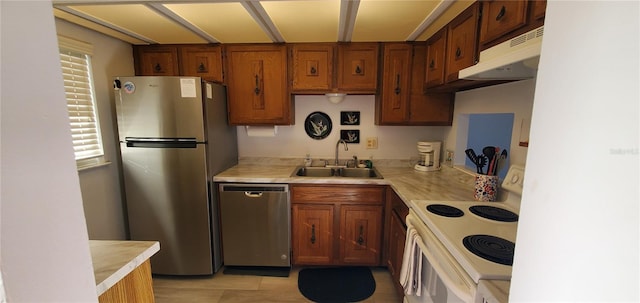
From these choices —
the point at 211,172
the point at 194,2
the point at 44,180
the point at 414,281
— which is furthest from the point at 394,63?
the point at 44,180

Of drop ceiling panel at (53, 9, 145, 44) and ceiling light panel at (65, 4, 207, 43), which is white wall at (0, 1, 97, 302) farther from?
drop ceiling panel at (53, 9, 145, 44)

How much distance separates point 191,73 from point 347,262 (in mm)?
2281

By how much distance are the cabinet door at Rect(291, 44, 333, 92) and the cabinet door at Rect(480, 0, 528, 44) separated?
47.9 inches

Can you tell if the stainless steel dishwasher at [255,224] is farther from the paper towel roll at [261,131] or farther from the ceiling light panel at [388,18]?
the ceiling light panel at [388,18]

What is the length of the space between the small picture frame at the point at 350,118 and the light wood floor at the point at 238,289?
4.79ft

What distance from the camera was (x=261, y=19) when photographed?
5.45 ft

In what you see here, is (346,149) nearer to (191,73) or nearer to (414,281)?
(414,281)

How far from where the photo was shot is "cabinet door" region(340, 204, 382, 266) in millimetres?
2096

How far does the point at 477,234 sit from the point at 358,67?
5.44 ft

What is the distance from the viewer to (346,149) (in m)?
2.60

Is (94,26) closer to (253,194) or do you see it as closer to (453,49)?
(253,194)

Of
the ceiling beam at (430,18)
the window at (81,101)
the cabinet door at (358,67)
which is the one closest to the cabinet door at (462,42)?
the ceiling beam at (430,18)

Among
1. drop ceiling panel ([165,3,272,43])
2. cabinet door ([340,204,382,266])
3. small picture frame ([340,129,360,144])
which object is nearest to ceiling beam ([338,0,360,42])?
drop ceiling panel ([165,3,272,43])

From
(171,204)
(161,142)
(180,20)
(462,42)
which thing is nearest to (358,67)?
(462,42)
